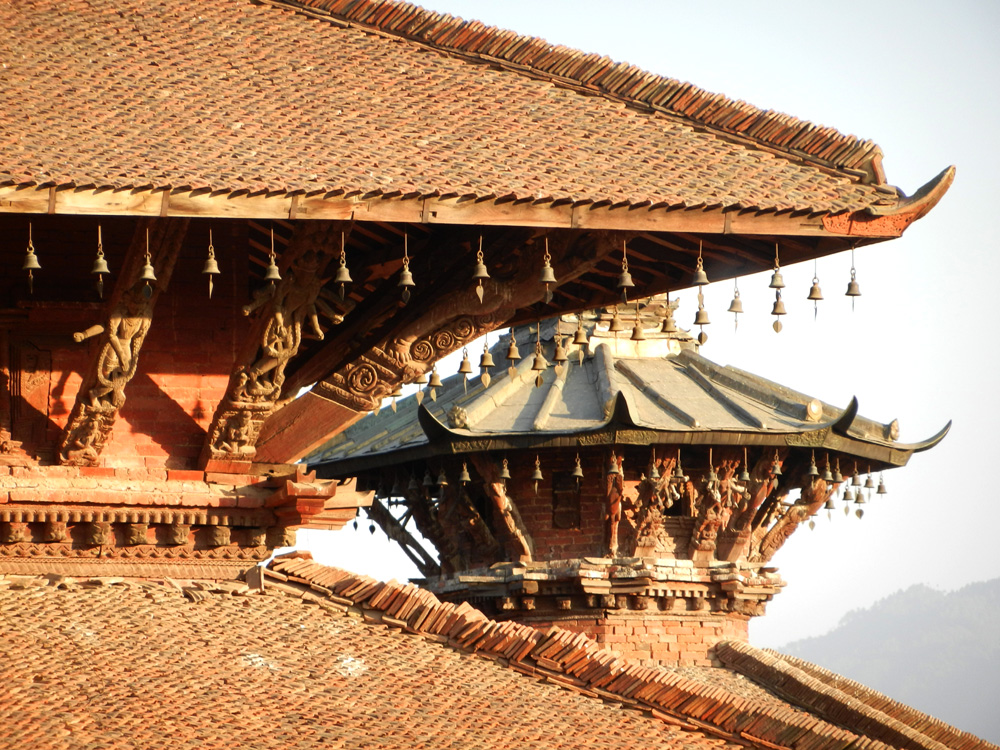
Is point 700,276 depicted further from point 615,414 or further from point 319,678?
point 615,414

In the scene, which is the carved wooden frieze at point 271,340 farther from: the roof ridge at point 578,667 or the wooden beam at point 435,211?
the roof ridge at point 578,667

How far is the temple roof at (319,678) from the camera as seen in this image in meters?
6.77

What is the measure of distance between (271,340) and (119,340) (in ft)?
2.70

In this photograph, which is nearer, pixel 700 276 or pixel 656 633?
pixel 700 276

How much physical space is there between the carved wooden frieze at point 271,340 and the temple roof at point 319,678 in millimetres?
837

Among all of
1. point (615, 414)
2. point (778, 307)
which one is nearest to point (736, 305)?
point (778, 307)

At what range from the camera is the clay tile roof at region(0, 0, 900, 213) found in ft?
27.5

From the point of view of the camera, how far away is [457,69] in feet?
34.0

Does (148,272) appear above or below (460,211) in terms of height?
below

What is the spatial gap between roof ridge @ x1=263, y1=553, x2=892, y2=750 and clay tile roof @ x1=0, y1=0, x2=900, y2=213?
2094 millimetres

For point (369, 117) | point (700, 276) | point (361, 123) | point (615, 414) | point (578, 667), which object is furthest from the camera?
point (615, 414)

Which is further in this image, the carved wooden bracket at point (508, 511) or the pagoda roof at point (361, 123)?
the carved wooden bracket at point (508, 511)

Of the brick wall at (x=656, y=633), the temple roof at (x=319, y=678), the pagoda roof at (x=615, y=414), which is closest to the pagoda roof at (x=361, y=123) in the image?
the temple roof at (x=319, y=678)

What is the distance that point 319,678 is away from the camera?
293 inches
